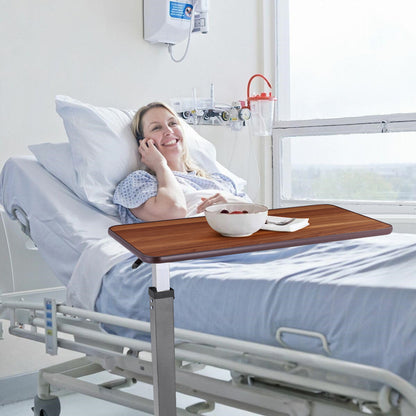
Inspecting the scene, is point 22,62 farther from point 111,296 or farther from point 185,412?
point 185,412

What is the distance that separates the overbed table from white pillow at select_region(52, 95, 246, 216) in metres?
0.89

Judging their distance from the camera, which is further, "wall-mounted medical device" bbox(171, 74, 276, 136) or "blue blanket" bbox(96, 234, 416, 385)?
"wall-mounted medical device" bbox(171, 74, 276, 136)

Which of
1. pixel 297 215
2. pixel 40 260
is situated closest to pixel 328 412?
pixel 297 215

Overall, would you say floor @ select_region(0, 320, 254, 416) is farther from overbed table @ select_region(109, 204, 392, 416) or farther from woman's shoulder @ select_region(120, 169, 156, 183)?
overbed table @ select_region(109, 204, 392, 416)

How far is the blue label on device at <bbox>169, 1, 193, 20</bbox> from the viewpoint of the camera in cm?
300

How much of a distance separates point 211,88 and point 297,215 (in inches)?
72.4

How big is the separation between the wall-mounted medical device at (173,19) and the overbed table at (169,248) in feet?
6.09

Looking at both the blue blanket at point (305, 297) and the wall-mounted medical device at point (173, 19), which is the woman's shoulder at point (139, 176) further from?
the wall-mounted medical device at point (173, 19)

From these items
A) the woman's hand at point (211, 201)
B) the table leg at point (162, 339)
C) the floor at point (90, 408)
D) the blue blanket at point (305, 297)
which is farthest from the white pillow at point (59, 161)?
the table leg at point (162, 339)

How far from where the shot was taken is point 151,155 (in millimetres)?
2369

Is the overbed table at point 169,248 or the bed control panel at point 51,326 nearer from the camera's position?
the overbed table at point 169,248

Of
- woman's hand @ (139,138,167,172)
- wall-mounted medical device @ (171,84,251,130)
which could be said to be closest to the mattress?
woman's hand @ (139,138,167,172)

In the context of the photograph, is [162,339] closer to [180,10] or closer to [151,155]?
[151,155]

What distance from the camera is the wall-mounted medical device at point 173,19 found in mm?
3006
